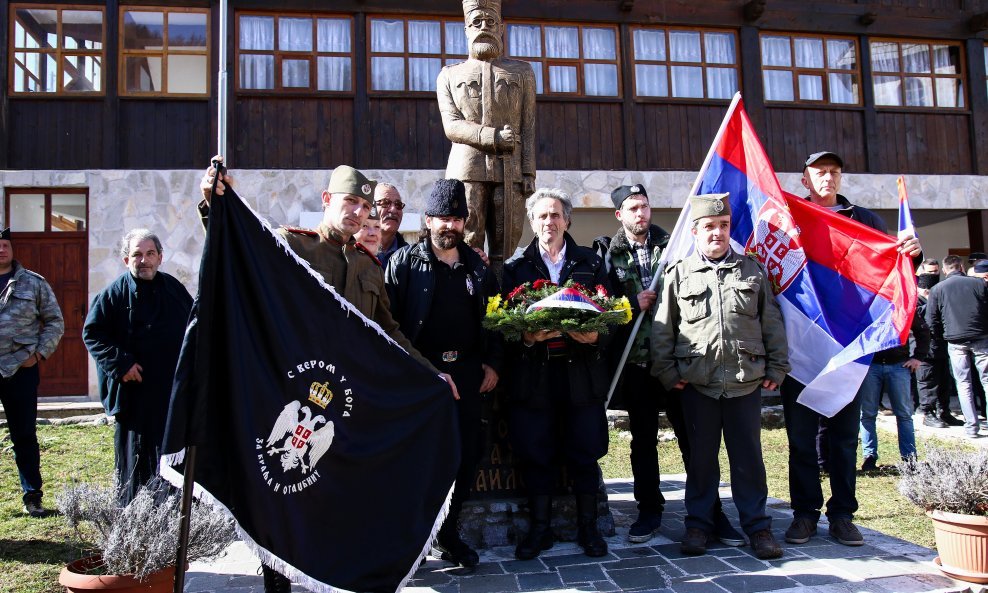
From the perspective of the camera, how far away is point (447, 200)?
13.6 ft

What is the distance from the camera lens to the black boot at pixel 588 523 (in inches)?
167

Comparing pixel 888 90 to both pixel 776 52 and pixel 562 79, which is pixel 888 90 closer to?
pixel 776 52

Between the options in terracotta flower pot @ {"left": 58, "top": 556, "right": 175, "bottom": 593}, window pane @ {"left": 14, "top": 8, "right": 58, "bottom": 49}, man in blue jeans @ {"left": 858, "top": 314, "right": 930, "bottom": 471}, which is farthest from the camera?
window pane @ {"left": 14, "top": 8, "right": 58, "bottom": 49}

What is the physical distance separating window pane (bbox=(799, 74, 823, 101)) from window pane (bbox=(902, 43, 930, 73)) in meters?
1.90

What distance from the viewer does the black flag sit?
2916mm

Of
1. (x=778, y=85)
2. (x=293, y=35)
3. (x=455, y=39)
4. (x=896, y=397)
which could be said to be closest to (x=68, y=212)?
(x=293, y=35)

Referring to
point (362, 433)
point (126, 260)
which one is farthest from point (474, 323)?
point (126, 260)

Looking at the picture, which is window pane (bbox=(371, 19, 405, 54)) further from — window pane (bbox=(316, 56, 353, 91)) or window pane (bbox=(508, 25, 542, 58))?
window pane (bbox=(508, 25, 542, 58))

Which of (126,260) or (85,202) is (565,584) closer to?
(126,260)

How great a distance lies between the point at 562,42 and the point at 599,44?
0.67m

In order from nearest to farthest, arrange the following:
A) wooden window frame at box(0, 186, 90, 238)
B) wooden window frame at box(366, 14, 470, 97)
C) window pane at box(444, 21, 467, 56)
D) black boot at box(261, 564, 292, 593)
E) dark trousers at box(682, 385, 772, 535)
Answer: black boot at box(261, 564, 292, 593) → dark trousers at box(682, 385, 772, 535) → wooden window frame at box(0, 186, 90, 238) → wooden window frame at box(366, 14, 470, 97) → window pane at box(444, 21, 467, 56)

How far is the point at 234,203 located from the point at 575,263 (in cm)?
211

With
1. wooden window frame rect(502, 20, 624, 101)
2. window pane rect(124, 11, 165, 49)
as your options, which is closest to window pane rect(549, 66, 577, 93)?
wooden window frame rect(502, 20, 624, 101)

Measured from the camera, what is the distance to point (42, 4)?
1144cm
